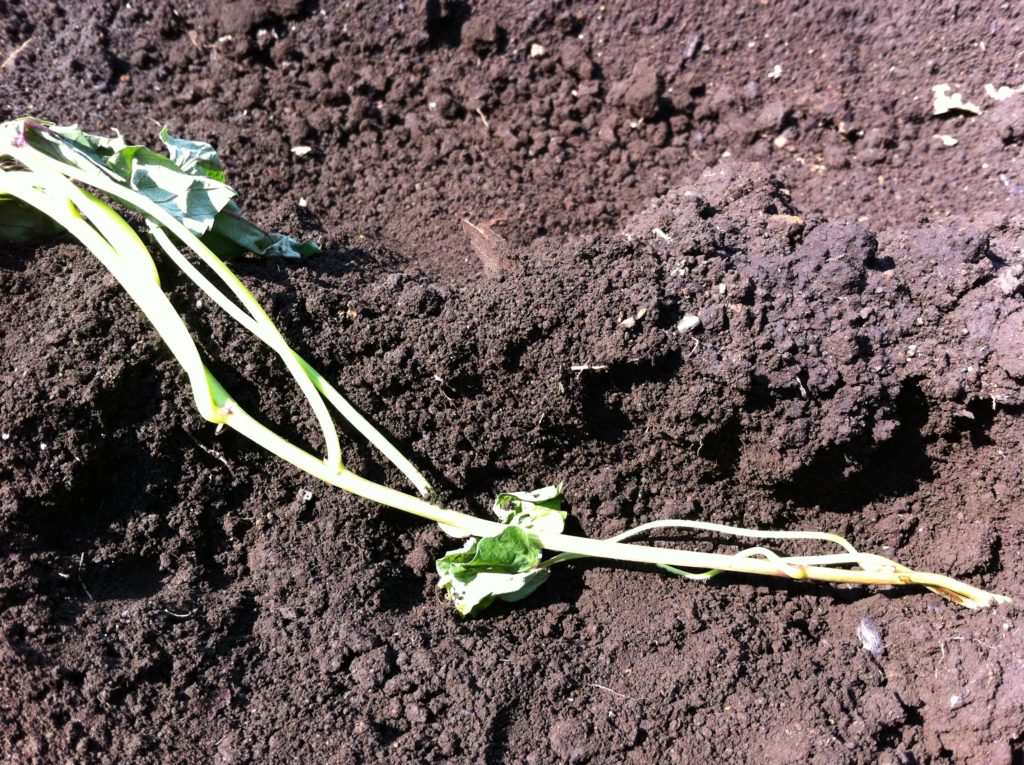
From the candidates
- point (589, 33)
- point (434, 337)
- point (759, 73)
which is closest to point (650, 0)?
point (589, 33)

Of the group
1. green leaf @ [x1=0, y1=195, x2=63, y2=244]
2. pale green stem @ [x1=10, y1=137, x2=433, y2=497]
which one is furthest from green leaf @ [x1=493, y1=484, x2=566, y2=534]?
green leaf @ [x1=0, y1=195, x2=63, y2=244]

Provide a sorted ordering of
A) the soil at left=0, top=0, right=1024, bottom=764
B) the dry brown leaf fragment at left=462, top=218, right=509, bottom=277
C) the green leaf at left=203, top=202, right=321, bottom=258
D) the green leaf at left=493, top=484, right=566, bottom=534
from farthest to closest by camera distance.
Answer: the dry brown leaf fragment at left=462, top=218, right=509, bottom=277 < the green leaf at left=203, top=202, right=321, bottom=258 < the green leaf at left=493, top=484, right=566, bottom=534 < the soil at left=0, top=0, right=1024, bottom=764

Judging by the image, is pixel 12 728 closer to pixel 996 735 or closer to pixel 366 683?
pixel 366 683

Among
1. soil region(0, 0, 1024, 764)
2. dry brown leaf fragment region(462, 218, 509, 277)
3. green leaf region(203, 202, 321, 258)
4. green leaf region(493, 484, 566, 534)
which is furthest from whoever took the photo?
dry brown leaf fragment region(462, 218, 509, 277)

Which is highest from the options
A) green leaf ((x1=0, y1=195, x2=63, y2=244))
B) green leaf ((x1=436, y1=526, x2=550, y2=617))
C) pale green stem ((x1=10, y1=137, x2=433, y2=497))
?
green leaf ((x1=0, y1=195, x2=63, y2=244))

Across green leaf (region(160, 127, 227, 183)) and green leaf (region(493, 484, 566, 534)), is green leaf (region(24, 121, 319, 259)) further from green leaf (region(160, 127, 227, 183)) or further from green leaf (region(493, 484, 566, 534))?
green leaf (region(493, 484, 566, 534))

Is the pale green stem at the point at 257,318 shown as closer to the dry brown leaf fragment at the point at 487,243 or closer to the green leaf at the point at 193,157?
the green leaf at the point at 193,157

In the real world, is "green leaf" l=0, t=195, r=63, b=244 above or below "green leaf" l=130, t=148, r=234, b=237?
above

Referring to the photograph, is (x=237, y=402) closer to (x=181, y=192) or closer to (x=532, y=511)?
(x=181, y=192)
